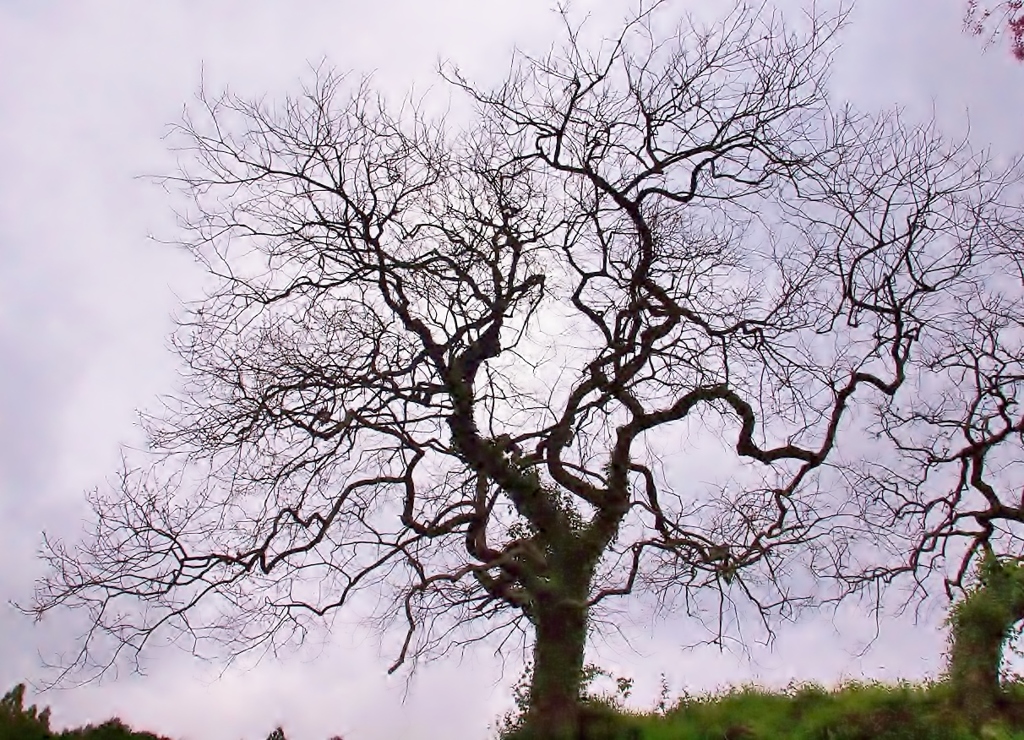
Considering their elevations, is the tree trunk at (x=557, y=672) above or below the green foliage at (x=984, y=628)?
below

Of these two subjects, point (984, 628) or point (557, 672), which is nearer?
point (557, 672)

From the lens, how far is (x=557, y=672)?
37.2ft

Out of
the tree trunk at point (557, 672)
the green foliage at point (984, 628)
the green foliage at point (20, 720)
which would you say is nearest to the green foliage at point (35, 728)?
the green foliage at point (20, 720)

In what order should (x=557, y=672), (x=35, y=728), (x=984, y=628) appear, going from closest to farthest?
(x=35, y=728) → (x=557, y=672) → (x=984, y=628)

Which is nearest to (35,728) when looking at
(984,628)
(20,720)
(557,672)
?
(20,720)

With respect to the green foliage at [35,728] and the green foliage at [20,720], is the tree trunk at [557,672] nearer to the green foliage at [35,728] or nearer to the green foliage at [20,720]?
the green foliage at [35,728]

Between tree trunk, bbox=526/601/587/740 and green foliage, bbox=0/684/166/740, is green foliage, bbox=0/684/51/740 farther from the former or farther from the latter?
tree trunk, bbox=526/601/587/740

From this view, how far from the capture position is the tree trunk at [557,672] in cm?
1123

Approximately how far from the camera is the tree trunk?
1123 cm

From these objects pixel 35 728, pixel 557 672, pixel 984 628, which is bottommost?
pixel 35 728

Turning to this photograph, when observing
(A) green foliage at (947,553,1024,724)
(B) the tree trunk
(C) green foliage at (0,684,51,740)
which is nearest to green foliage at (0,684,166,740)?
(C) green foliage at (0,684,51,740)

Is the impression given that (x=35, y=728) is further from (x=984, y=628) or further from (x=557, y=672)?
(x=984, y=628)

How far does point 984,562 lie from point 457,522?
7.41 m

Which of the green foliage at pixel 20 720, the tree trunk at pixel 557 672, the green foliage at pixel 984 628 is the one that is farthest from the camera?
the green foliage at pixel 984 628
